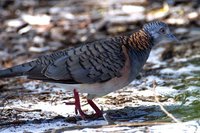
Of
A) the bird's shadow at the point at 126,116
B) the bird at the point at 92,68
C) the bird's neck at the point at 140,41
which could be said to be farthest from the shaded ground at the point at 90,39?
the bird's neck at the point at 140,41

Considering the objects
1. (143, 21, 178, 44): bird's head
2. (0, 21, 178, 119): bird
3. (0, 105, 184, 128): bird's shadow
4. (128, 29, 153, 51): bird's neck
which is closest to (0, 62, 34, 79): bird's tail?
(0, 21, 178, 119): bird

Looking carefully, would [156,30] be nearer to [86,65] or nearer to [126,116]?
[86,65]

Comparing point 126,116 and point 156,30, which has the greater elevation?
point 156,30

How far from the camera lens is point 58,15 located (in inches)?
363

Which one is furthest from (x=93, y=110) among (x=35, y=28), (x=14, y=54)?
(x=35, y=28)

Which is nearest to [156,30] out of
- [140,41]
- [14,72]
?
[140,41]

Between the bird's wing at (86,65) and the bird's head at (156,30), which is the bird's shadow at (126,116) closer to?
the bird's wing at (86,65)

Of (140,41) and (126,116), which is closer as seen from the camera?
(126,116)

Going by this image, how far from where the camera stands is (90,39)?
817 centimetres

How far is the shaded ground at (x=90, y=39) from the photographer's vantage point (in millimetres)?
4516

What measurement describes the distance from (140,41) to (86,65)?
1.82 ft

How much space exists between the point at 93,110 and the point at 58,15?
14.4 feet

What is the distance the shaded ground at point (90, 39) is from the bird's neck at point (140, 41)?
0.49m

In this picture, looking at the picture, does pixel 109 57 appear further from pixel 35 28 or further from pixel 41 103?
pixel 35 28
